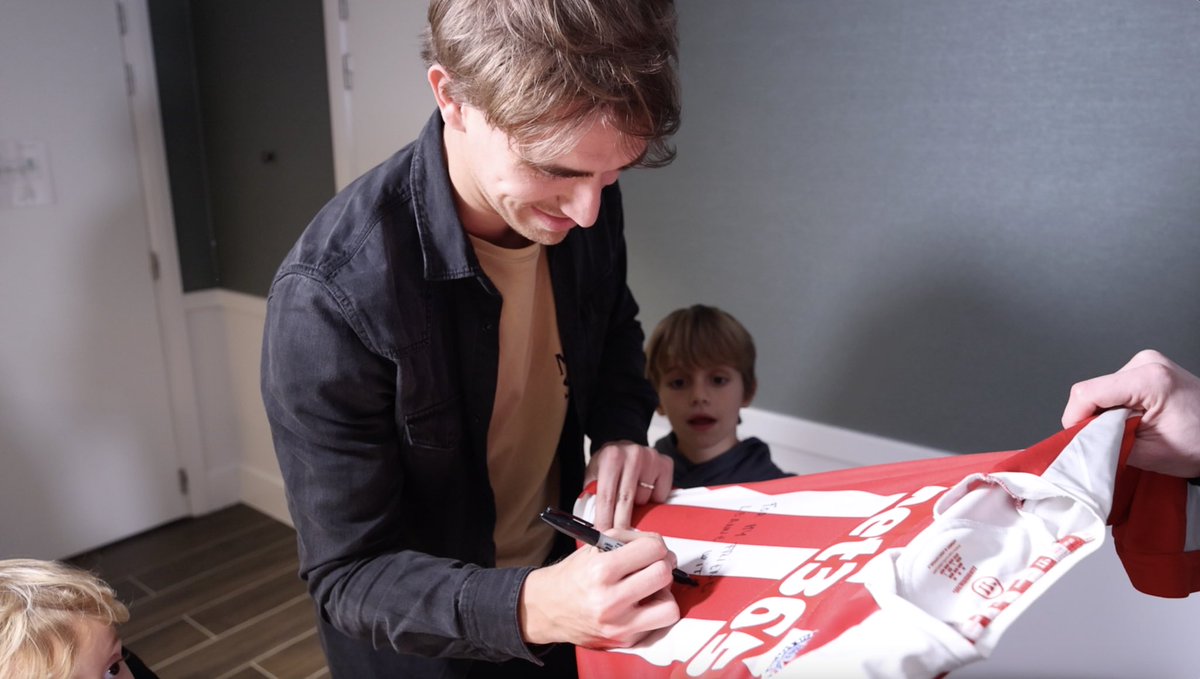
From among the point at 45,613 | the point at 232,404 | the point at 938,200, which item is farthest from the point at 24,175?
the point at 938,200

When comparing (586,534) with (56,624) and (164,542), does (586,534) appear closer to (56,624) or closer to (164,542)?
(56,624)

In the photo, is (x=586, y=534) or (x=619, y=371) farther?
(x=619, y=371)

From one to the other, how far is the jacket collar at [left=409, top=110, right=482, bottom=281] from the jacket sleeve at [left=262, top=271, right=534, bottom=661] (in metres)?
0.13

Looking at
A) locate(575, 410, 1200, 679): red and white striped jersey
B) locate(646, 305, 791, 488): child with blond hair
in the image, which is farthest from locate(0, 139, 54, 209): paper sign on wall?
locate(575, 410, 1200, 679): red and white striped jersey

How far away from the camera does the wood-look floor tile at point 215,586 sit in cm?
268

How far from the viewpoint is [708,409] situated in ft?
5.95

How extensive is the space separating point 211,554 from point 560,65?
9.36ft

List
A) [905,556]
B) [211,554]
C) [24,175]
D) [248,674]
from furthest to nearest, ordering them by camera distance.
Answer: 1. [211,554]
2. [24,175]
3. [248,674]
4. [905,556]

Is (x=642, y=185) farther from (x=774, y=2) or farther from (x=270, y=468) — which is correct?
(x=270, y=468)

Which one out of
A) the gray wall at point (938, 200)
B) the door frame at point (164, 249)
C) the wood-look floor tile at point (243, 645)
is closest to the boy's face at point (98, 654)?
the wood-look floor tile at point (243, 645)

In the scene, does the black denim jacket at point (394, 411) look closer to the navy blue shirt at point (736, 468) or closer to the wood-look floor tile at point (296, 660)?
the navy blue shirt at point (736, 468)

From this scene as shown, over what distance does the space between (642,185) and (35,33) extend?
210 cm

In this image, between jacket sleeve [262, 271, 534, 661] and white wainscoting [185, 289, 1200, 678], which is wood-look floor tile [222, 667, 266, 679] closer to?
white wainscoting [185, 289, 1200, 678]

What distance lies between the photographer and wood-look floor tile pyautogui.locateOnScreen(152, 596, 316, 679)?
2.42 m
